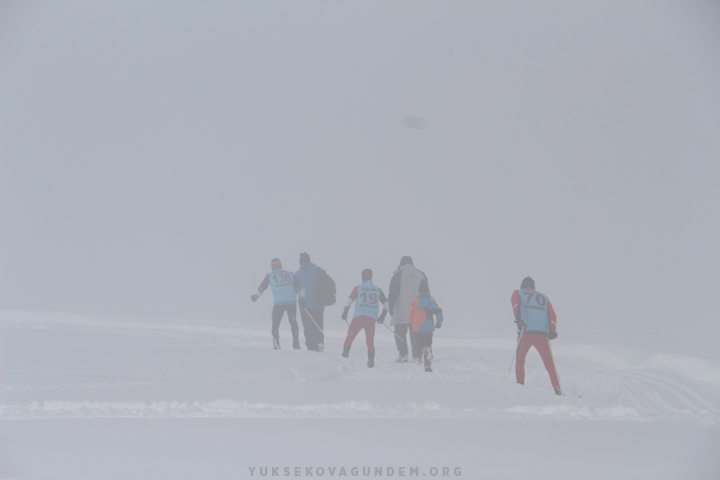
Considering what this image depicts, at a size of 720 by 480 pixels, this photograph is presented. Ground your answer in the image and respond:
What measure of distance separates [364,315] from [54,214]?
66.6 meters

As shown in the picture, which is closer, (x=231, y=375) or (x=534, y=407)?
(x=534, y=407)

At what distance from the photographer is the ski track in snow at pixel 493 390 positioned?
4926mm

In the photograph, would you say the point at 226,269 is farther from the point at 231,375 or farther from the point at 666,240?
the point at 231,375

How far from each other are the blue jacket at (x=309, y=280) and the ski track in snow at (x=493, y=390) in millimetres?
1195

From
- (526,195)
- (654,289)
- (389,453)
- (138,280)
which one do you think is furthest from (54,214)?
(389,453)

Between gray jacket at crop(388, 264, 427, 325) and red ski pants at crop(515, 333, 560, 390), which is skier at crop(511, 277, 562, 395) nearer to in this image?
red ski pants at crop(515, 333, 560, 390)

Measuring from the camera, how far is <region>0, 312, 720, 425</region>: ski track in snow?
4.93 meters

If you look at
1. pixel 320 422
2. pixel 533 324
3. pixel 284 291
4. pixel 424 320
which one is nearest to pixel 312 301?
pixel 284 291

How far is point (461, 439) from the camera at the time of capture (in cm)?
428

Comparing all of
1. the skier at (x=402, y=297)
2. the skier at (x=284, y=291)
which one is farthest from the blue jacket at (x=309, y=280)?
the skier at (x=402, y=297)

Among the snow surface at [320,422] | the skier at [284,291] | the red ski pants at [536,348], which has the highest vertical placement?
the skier at [284,291]

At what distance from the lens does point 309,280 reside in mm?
9672

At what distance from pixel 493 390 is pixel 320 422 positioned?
2198 millimetres

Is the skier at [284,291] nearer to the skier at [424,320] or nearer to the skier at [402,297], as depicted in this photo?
the skier at [402,297]
